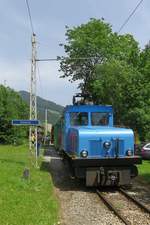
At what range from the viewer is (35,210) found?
12.9m

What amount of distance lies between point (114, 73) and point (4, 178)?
3239 cm

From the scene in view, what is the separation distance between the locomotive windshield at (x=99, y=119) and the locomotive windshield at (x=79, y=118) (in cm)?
29

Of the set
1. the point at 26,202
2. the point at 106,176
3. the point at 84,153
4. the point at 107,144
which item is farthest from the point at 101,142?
the point at 26,202

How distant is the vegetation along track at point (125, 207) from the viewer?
41.7 feet

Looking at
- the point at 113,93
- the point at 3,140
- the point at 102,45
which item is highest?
the point at 102,45

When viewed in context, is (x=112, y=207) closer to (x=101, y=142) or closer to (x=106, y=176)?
(x=106, y=176)

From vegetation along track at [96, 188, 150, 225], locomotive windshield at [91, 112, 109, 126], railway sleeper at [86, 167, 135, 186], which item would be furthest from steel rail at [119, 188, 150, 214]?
locomotive windshield at [91, 112, 109, 126]

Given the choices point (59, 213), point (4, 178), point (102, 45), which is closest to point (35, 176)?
point (4, 178)

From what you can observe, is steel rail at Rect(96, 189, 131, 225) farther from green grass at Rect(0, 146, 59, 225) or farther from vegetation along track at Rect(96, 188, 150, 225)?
green grass at Rect(0, 146, 59, 225)

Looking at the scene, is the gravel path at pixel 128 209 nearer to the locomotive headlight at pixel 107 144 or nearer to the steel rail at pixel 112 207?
the steel rail at pixel 112 207

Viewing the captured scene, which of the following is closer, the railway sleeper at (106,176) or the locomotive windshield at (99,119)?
the railway sleeper at (106,176)

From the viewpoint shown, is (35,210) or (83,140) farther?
(83,140)

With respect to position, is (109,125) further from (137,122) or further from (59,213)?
(137,122)

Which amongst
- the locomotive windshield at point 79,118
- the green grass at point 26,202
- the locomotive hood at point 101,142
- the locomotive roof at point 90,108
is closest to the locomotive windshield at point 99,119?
the locomotive roof at point 90,108
